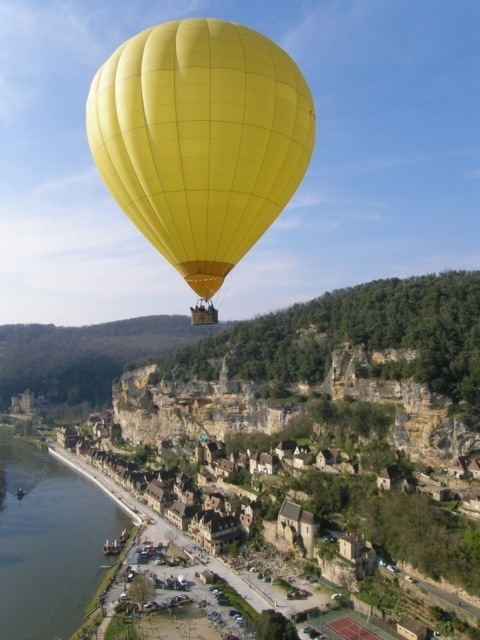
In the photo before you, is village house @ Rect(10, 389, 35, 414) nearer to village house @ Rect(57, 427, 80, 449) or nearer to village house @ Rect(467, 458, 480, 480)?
village house @ Rect(57, 427, 80, 449)

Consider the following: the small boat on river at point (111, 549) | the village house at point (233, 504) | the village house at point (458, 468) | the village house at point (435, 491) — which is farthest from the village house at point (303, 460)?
the small boat on river at point (111, 549)

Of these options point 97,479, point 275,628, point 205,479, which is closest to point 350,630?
point 275,628

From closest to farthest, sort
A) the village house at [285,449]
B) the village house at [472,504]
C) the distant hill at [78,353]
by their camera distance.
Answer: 1. the village house at [472,504]
2. the village house at [285,449]
3. the distant hill at [78,353]

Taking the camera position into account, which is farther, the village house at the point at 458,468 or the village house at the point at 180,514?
the village house at the point at 180,514

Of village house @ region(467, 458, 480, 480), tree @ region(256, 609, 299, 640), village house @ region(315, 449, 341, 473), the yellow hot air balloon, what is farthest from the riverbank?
the yellow hot air balloon

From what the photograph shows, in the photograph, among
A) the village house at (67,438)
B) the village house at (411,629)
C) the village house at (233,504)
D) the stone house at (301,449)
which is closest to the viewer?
the village house at (411,629)

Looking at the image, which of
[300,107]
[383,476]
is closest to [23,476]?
[383,476]

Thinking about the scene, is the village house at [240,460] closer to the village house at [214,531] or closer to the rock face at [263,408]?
the rock face at [263,408]

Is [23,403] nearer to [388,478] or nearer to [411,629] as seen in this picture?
[388,478]
